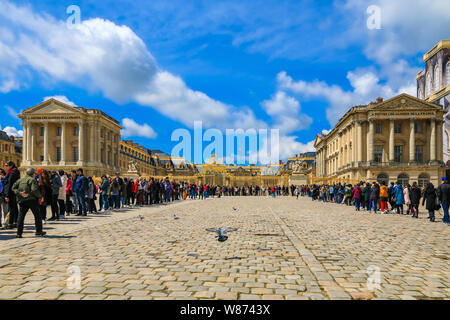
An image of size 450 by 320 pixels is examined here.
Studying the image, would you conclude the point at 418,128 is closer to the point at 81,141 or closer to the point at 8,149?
the point at 81,141

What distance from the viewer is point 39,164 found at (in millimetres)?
63344

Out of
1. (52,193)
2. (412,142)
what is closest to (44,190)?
(52,193)

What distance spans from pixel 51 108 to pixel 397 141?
58652 millimetres

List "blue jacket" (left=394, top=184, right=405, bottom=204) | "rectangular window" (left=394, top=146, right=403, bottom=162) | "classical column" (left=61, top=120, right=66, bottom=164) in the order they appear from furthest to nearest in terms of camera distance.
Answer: "classical column" (left=61, top=120, right=66, bottom=164), "rectangular window" (left=394, top=146, right=403, bottom=162), "blue jacket" (left=394, top=184, right=405, bottom=204)

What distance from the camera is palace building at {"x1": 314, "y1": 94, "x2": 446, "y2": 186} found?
54281mm

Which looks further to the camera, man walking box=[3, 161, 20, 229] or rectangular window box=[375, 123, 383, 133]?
rectangular window box=[375, 123, 383, 133]

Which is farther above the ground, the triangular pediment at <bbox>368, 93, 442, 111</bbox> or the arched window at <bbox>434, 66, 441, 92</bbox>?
the arched window at <bbox>434, 66, 441, 92</bbox>

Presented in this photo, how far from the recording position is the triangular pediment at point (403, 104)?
180ft

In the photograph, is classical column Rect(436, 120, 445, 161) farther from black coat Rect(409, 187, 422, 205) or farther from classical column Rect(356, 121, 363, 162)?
black coat Rect(409, 187, 422, 205)

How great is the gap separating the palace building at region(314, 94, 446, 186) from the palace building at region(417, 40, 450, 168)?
4476mm

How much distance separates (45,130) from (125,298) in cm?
6686

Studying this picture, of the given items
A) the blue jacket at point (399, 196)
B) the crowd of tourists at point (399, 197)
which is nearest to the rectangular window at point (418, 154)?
the crowd of tourists at point (399, 197)

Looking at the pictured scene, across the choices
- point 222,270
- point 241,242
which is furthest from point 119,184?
point 222,270

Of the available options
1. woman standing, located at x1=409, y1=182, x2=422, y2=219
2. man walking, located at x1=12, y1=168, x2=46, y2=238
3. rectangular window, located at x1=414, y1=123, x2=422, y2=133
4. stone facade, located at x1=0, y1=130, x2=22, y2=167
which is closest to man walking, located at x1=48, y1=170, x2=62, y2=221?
man walking, located at x1=12, y1=168, x2=46, y2=238
